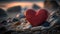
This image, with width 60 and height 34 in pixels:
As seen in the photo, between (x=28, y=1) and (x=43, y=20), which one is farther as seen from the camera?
(x=28, y=1)

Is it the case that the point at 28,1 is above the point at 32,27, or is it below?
above

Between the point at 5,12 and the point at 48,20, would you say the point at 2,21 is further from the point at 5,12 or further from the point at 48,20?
the point at 48,20

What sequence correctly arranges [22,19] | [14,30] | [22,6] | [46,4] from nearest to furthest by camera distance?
[14,30]
[22,19]
[22,6]
[46,4]

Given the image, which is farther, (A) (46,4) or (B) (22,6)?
(A) (46,4)

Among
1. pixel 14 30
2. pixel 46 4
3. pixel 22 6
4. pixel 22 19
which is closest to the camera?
pixel 14 30

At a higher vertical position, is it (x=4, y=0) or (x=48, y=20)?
(x=4, y=0)

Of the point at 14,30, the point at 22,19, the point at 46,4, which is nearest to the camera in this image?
the point at 14,30

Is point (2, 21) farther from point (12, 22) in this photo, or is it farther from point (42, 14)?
point (42, 14)

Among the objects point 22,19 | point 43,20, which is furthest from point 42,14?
point 22,19

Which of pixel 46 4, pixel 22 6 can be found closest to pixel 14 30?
pixel 22 6
